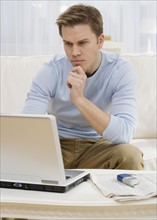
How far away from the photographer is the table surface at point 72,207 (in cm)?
121

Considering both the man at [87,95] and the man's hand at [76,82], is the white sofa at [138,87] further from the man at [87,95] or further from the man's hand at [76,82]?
the man's hand at [76,82]

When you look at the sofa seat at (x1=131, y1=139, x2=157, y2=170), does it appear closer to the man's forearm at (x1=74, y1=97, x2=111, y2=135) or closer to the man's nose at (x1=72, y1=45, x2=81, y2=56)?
the man's forearm at (x1=74, y1=97, x2=111, y2=135)

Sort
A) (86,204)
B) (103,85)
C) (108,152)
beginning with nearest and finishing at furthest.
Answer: (86,204), (108,152), (103,85)

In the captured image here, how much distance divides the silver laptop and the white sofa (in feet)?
3.83

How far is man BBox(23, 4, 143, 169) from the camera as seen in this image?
1.89 metres

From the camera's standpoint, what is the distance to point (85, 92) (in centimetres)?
211

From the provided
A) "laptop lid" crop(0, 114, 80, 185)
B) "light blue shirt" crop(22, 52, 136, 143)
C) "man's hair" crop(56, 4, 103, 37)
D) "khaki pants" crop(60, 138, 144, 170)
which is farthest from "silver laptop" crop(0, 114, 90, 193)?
"man's hair" crop(56, 4, 103, 37)

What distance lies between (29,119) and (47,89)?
2.76 feet

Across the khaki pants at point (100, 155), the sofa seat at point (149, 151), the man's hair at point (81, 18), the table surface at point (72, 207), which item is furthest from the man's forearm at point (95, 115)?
the table surface at point (72, 207)

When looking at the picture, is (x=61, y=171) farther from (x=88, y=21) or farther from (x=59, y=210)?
(x=88, y=21)

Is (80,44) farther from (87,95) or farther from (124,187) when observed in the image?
(124,187)

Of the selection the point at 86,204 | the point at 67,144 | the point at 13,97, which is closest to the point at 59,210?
the point at 86,204

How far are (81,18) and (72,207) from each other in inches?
40.3

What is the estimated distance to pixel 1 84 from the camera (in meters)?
2.55
